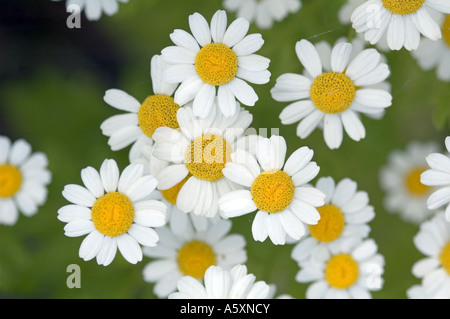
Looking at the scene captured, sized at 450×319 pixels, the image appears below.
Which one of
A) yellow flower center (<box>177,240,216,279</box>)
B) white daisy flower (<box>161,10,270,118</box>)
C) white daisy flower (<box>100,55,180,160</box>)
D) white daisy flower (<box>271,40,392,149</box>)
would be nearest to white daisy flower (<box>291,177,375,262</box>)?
white daisy flower (<box>271,40,392,149</box>)

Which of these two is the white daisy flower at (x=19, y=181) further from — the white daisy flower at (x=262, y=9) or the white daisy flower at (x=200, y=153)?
the white daisy flower at (x=262, y=9)

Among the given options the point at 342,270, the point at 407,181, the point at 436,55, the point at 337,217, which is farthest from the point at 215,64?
the point at 407,181

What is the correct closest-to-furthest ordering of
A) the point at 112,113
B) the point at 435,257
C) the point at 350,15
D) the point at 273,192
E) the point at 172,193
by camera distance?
1. the point at 273,192
2. the point at 172,193
3. the point at 350,15
4. the point at 435,257
5. the point at 112,113

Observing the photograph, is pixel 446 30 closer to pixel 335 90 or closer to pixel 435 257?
pixel 335 90

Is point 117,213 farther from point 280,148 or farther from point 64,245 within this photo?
point 64,245

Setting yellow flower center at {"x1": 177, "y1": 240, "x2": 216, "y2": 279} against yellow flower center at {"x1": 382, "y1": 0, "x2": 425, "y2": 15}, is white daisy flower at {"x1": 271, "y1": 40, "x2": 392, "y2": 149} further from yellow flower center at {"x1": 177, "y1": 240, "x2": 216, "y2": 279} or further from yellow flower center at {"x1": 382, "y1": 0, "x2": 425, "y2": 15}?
yellow flower center at {"x1": 177, "y1": 240, "x2": 216, "y2": 279}

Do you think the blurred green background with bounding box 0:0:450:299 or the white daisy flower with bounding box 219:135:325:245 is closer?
the white daisy flower with bounding box 219:135:325:245

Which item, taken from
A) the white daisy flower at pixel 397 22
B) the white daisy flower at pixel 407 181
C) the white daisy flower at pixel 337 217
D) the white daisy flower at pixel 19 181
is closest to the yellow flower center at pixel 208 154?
the white daisy flower at pixel 337 217
